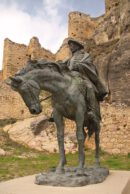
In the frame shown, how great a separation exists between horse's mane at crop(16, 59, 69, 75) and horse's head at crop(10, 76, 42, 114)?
18cm

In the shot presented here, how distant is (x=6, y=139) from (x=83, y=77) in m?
11.8

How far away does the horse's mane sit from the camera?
17.2 feet

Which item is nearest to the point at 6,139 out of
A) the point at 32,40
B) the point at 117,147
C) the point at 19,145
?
the point at 19,145

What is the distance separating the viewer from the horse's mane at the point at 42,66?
17.2ft

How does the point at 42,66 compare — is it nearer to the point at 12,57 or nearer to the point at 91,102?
the point at 91,102

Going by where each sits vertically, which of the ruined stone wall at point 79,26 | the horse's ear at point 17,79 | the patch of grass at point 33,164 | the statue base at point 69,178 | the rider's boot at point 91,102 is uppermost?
the ruined stone wall at point 79,26

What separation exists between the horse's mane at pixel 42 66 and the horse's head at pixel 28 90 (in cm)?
18

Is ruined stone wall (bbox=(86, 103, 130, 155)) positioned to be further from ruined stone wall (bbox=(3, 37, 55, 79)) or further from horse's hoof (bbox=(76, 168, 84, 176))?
ruined stone wall (bbox=(3, 37, 55, 79))

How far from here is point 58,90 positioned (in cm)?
557

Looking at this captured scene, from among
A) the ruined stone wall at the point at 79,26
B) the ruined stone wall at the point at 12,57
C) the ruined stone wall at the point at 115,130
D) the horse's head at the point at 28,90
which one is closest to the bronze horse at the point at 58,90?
the horse's head at the point at 28,90

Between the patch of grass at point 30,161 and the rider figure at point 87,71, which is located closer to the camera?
the rider figure at point 87,71

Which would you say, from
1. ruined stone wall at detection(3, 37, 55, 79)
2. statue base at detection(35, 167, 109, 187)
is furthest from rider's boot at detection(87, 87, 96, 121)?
ruined stone wall at detection(3, 37, 55, 79)

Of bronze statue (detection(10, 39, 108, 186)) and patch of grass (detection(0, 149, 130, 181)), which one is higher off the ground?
bronze statue (detection(10, 39, 108, 186))

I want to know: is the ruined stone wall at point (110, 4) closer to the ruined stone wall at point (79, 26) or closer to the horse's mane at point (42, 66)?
the ruined stone wall at point (79, 26)
